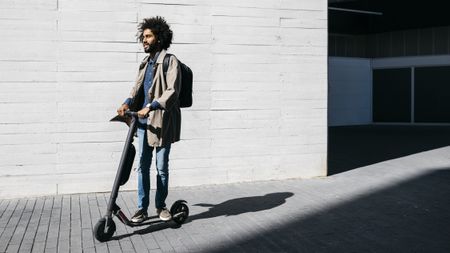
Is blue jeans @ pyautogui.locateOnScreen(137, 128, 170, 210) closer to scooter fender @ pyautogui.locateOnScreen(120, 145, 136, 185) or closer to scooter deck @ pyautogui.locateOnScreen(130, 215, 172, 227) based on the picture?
scooter deck @ pyautogui.locateOnScreen(130, 215, 172, 227)

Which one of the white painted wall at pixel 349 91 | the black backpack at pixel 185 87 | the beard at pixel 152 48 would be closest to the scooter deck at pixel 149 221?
the black backpack at pixel 185 87

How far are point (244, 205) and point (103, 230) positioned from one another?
2.14m

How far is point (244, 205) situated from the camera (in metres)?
6.66

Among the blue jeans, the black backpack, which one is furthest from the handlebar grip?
the black backpack

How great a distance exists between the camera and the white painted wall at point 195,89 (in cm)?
710

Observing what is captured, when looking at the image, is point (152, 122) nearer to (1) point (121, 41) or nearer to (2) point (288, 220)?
(2) point (288, 220)

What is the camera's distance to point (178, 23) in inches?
303

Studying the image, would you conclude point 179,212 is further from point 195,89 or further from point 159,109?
point 195,89

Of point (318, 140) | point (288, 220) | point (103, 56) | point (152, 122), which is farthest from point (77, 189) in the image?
point (318, 140)

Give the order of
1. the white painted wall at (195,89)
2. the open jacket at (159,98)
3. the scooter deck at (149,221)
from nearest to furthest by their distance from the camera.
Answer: the open jacket at (159,98) → the scooter deck at (149,221) → the white painted wall at (195,89)

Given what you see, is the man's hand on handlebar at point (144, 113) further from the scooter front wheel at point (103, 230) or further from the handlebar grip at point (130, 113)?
the scooter front wheel at point (103, 230)

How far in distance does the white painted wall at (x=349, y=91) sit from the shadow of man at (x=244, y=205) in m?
16.3

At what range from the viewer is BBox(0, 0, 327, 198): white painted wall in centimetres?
710

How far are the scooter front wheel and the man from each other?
1.25 feet
